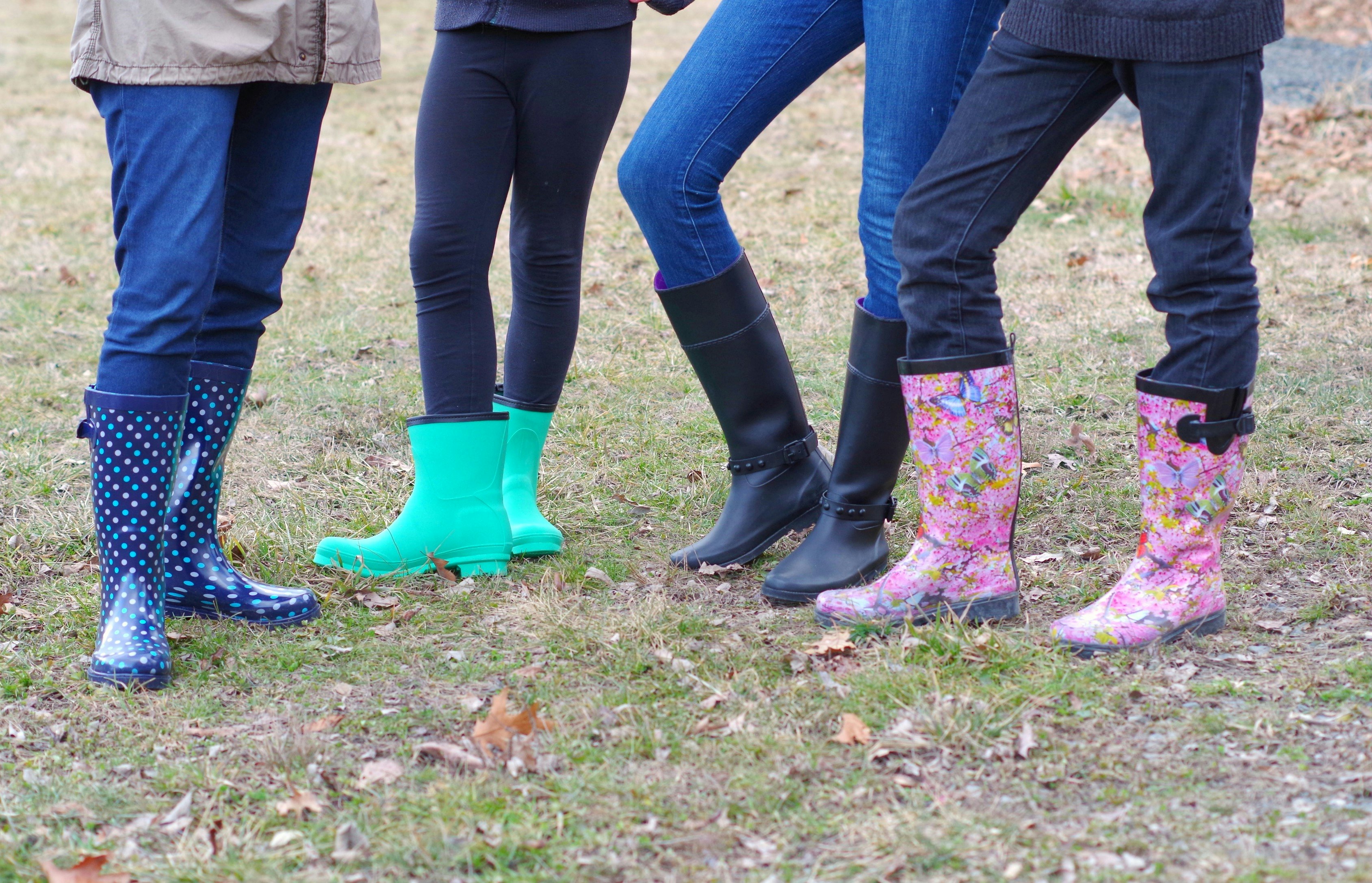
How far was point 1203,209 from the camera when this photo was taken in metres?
1.99

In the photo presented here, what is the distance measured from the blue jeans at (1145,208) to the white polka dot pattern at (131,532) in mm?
1400

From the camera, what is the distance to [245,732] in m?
2.08

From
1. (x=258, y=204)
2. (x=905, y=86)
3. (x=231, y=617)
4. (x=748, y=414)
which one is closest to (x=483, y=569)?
(x=231, y=617)

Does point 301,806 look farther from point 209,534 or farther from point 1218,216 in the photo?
point 1218,216

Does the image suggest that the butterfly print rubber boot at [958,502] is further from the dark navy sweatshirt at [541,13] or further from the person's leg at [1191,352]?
the dark navy sweatshirt at [541,13]

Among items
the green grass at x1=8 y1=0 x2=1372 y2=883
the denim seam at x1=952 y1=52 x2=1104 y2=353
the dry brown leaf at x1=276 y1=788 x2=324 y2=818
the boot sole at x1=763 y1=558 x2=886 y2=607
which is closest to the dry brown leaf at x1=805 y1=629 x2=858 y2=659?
the green grass at x1=8 y1=0 x2=1372 y2=883

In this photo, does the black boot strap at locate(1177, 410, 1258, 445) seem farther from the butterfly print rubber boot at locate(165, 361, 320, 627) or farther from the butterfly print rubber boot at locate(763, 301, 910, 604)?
the butterfly print rubber boot at locate(165, 361, 320, 627)

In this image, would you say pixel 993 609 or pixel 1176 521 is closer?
pixel 1176 521

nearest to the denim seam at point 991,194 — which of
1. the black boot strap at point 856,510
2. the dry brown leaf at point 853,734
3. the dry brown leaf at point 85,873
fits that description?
the black boot strap at point 856,510

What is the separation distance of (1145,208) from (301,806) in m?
1.68

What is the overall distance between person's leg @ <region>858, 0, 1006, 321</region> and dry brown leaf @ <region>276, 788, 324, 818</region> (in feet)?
4.49

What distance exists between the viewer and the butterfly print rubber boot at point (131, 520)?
2170 millimetres

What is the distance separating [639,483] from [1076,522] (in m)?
1.14

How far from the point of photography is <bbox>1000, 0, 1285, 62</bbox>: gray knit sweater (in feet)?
6.22
